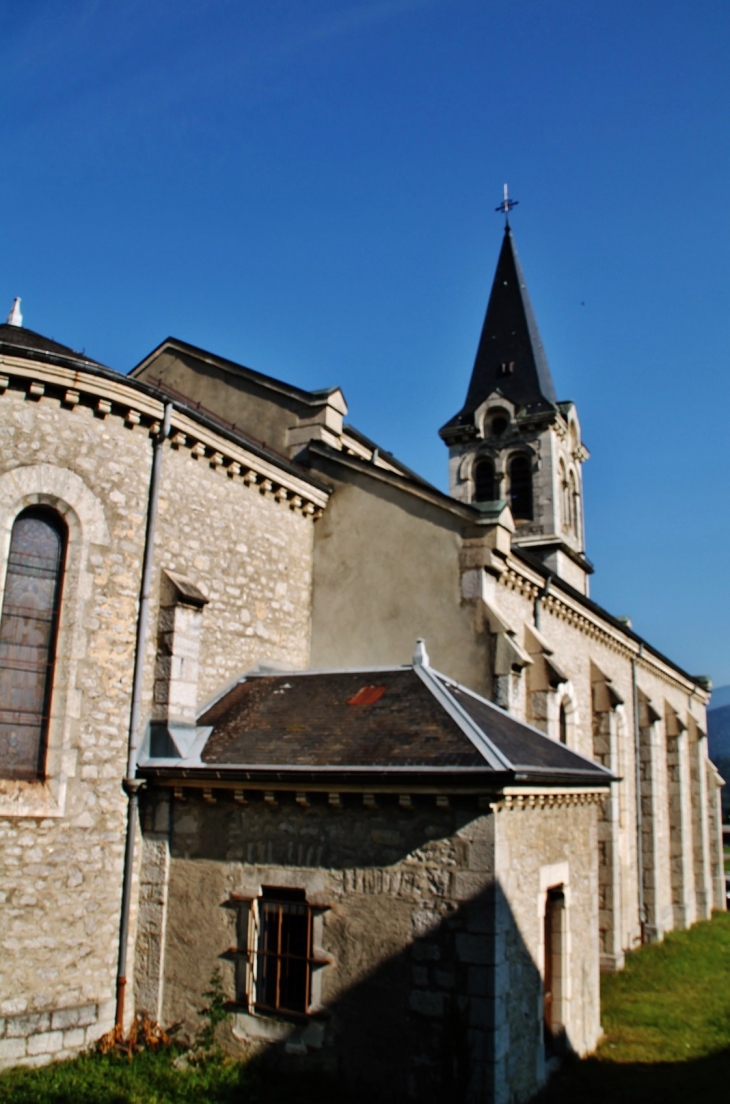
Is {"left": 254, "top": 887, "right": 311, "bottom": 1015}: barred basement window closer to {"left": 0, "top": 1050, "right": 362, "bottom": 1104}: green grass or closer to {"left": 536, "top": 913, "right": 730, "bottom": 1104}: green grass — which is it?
{"left": 0, "top": 1050, "right": 362, "bottom": 1104}: green grass

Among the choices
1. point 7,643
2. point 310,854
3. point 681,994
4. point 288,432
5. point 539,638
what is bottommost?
point 681,994

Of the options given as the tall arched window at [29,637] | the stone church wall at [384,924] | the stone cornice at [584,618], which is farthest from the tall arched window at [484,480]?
the tall arched window at [29,637]

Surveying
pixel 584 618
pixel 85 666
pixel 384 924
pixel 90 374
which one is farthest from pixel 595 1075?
pixel 584 618

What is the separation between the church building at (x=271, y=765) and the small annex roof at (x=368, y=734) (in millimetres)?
45

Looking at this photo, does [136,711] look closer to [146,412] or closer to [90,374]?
[146,412]

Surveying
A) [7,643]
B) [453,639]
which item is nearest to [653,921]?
[453,639]

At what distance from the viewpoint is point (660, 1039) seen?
12.0 metres

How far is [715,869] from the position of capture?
30.2m

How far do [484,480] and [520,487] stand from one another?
138 centimetres

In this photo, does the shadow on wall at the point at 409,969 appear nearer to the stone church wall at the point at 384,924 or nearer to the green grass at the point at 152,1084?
the stone church wall at the point at 384,924

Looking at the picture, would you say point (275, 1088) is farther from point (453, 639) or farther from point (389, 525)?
point (389, 525)

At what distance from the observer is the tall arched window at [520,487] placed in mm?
29719

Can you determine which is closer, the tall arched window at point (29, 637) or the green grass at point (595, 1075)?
the green grass at point (595, 1075)

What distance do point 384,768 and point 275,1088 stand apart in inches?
134
